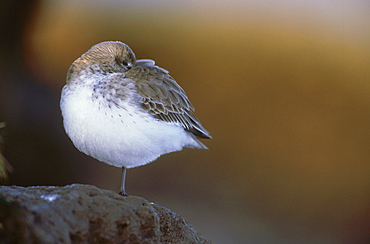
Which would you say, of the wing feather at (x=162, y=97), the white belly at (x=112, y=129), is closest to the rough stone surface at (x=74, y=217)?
the white belly at (x=112, y=129)

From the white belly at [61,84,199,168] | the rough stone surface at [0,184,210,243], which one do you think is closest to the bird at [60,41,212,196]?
the white belly at [61,84,199,168]

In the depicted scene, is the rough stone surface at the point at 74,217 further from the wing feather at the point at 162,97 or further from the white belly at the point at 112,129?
the wing feather at the point at 162,97

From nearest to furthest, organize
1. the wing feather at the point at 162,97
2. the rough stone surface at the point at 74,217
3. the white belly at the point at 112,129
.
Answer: the rough stone surface at the point at 74,217, the white belly at the point at 112,129, the wing feather at the point at 162,97

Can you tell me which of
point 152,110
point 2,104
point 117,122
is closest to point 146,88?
point 152,110

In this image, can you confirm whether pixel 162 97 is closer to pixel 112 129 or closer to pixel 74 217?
pixel 112 129

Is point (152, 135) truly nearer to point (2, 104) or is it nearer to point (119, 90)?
point (119, 90)

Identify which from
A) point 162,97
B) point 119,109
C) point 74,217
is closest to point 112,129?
point 119,109

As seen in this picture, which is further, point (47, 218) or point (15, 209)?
point (47, 218)
